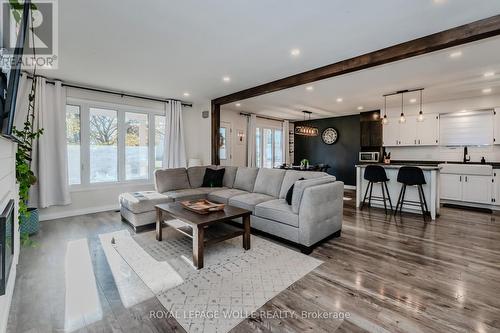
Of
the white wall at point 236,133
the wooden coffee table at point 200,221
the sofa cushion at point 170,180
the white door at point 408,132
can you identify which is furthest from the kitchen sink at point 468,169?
the sofa cushion at point 170,180

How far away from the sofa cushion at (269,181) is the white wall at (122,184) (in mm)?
2146

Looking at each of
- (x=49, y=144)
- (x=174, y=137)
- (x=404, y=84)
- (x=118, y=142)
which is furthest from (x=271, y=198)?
(x=49, y=144)

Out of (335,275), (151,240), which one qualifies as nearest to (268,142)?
(151,240)

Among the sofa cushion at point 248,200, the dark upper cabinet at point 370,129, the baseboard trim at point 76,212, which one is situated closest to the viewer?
the sofa cushion at point 248,200

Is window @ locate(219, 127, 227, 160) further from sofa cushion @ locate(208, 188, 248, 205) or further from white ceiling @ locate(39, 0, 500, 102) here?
white ceiling @ locate(39, 0, 500, 102)

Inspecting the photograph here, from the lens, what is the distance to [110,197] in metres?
5.13

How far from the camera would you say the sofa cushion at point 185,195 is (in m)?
4.14

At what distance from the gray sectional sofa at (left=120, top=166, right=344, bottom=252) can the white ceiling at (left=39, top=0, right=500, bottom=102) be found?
176 cm

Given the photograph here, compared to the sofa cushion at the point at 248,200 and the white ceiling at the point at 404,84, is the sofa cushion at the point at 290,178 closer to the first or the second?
the sofa cushion at the point at 248,200

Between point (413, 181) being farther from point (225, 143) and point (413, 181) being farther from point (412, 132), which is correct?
point (225, 143)

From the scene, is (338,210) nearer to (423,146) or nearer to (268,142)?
(423,146)

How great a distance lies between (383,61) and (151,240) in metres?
3.93

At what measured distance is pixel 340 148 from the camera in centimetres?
825

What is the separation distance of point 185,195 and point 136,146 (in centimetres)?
223
